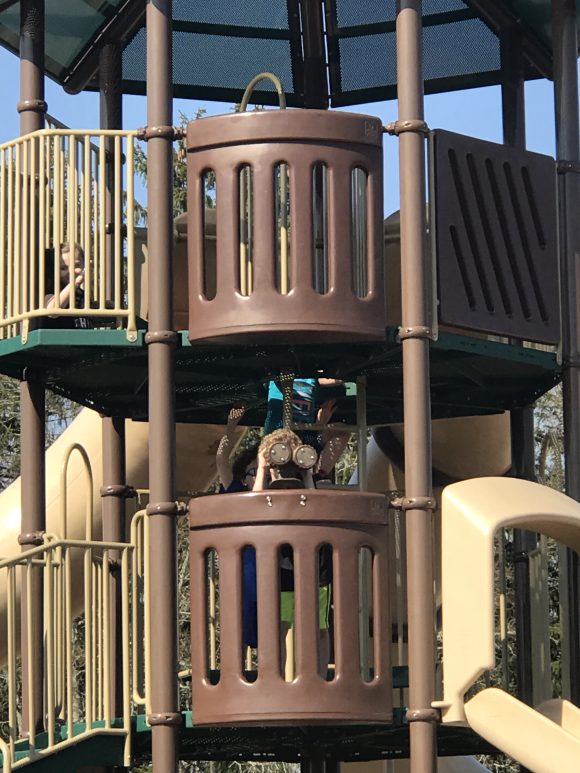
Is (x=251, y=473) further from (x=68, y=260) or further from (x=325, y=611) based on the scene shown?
(x=68, y=260)

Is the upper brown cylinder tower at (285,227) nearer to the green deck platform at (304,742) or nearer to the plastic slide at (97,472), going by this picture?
the green deck platform at (304,742)

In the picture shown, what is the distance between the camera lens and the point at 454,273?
1389 centimetres

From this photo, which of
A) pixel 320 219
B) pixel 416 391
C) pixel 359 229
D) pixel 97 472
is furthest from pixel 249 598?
pixel 97 472

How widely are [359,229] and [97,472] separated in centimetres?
525

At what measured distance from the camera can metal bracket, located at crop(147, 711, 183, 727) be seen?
1298 centimetres

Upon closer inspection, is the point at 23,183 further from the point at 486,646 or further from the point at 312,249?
the point at 486,646

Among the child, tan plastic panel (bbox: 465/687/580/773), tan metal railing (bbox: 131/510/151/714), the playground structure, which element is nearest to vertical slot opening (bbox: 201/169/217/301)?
the playground structure

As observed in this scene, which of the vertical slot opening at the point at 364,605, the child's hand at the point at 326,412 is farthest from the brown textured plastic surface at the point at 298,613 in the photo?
the child's hand at the point at 326,412

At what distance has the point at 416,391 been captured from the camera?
13250 mm

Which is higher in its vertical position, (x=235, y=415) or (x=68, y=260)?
(x=68, y=260)

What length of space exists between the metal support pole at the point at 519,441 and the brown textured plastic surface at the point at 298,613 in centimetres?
211

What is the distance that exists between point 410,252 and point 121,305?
2.48 m

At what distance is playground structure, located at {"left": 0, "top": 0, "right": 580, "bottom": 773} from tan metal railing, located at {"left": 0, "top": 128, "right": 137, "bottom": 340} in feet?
0.09

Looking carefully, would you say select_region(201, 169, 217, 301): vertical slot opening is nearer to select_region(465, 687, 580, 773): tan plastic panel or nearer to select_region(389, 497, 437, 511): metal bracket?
select_region(389, 497, 437, 511): metal bracket
